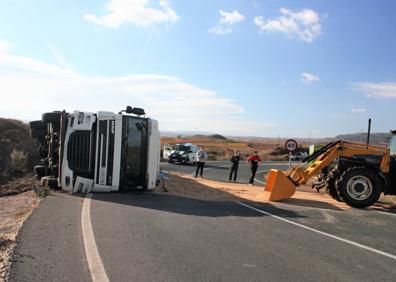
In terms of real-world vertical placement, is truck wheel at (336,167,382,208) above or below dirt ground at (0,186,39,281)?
above

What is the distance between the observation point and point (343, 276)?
257 inches

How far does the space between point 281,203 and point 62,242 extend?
28.4 feet

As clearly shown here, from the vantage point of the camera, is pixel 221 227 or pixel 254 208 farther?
pixel 254 208

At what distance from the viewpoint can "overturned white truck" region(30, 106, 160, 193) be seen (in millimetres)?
15305

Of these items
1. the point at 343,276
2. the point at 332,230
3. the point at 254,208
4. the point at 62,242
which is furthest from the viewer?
the point at 254,208

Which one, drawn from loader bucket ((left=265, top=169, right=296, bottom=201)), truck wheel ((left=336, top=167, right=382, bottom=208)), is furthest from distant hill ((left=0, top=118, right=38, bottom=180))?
truck wheel ((left=336, top=167, right=382, bottom=208))

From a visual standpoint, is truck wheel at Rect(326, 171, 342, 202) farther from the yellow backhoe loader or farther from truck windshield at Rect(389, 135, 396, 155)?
truck windshield at Rect(389, 135, 396, 155)

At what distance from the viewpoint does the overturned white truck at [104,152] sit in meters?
15.3

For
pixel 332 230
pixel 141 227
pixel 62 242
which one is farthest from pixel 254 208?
pixel 62 242

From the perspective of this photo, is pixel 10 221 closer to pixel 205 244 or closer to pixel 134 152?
pixel 205 244

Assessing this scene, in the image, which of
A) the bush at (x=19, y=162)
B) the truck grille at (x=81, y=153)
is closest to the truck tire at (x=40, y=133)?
the truck grille at (x=81, y=153)

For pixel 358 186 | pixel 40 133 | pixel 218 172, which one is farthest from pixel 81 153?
pixel 218 172

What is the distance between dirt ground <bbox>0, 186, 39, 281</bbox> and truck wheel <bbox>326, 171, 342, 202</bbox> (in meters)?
8.70

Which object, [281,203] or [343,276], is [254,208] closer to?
[281,203]
